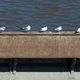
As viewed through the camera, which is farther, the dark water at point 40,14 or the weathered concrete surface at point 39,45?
the dark water at point 40,14

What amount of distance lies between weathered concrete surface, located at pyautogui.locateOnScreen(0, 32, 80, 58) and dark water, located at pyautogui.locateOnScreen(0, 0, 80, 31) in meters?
6.62

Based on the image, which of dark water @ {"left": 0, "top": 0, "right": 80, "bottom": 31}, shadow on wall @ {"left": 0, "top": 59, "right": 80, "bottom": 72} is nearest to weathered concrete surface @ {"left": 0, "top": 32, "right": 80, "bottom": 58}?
shadow on wall @ {"left": 0, "top": 59, "right": 80, "bottom": 72}

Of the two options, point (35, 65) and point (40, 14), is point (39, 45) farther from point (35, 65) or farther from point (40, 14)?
point (40, 14)

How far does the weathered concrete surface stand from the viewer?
1448cm

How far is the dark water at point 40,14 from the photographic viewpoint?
2256 centimetres

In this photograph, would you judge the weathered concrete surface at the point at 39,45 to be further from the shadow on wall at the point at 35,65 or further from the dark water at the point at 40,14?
the dark water at the point at 40,14

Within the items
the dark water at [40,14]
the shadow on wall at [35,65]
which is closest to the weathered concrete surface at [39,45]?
the shadow on wall at [35,65]

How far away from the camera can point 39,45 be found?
47.8ft

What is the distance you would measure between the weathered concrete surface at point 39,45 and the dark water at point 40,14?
6.62m

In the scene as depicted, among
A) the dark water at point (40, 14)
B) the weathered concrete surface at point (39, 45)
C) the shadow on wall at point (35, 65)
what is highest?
the dark water at point (40, 14)

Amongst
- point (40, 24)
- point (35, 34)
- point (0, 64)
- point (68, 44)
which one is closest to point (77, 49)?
point (68, 44)

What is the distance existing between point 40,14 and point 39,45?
10.4 metres

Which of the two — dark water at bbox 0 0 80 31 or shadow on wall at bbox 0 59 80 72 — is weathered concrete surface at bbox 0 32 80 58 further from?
dark water at bbox 0 0 80 31
